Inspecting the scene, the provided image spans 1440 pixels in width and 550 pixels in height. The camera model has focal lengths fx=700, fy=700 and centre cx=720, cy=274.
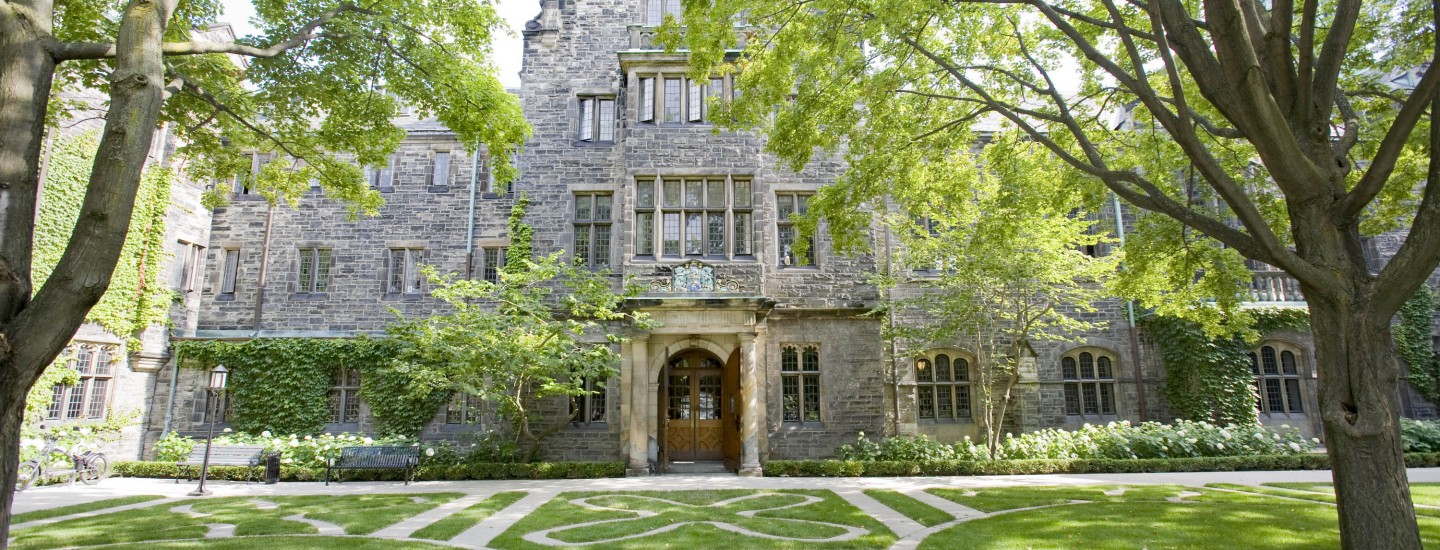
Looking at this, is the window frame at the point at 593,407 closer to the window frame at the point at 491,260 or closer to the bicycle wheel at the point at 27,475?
the window frame at the point at 491,260

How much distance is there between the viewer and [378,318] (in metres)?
19.0

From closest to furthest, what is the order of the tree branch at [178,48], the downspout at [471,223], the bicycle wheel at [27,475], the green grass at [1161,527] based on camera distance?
1. the tree branch at [178,48]
2. the green grass at [1161,527]
3. the bicycle wheel at [27,475]
4. the downspout at [471,223]

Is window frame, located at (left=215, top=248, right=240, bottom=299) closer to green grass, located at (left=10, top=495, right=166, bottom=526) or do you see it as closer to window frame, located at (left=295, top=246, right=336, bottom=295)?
window frame, located at (left=295, top=246, right=336, bottom=295)

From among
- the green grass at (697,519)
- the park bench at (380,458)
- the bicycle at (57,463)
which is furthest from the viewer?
the park bench at (380,458)

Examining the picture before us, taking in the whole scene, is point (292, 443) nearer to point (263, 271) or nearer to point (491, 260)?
point (263, 271)

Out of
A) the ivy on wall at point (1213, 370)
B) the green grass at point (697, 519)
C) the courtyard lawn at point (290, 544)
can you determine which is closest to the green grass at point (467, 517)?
the courtyard lawn at point (290, 544)

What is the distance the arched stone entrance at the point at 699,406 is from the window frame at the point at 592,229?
9.93 feet

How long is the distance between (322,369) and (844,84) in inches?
612

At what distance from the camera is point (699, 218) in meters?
16.4

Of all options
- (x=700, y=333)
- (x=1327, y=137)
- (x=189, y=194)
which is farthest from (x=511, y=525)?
(x=189, y=194)

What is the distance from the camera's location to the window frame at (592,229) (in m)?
17.0

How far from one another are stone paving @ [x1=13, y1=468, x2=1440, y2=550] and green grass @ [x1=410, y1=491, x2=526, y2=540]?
13cm

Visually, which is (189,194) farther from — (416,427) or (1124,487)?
(1124,487)

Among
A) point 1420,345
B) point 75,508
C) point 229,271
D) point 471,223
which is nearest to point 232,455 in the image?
point 75,508
